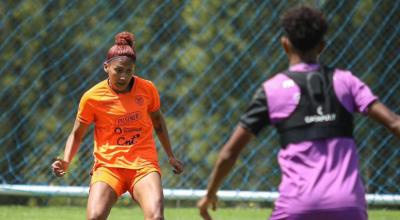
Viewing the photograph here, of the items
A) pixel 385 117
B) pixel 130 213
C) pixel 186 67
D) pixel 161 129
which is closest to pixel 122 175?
pixel 161 129

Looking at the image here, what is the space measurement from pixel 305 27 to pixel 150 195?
2537mm

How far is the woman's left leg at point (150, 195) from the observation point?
19.5 feet

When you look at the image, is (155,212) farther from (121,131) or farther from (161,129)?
(161,129)

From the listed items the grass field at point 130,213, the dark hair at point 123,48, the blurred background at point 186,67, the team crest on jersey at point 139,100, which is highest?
the dark hair at point 123,48

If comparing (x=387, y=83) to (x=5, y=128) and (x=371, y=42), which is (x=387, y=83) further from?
(x=5, y=128)

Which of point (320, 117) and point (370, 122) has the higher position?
point (320, 117)

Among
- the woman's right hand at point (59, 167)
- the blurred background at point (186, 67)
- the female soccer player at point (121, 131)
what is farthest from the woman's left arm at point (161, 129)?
the blurred background at point (186, 67)

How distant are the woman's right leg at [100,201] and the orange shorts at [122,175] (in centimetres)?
8

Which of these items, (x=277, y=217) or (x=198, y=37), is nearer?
(x=277, y=217)

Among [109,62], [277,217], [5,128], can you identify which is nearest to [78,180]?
[5,128]

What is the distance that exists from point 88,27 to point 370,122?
3.42 m

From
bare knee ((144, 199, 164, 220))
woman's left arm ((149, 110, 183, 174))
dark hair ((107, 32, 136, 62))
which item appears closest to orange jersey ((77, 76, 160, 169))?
woman's left arm ((149, 110, 183, 174))

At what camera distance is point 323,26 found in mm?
3881

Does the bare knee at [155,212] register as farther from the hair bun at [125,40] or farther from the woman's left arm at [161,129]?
the hair bun at [125,40]
